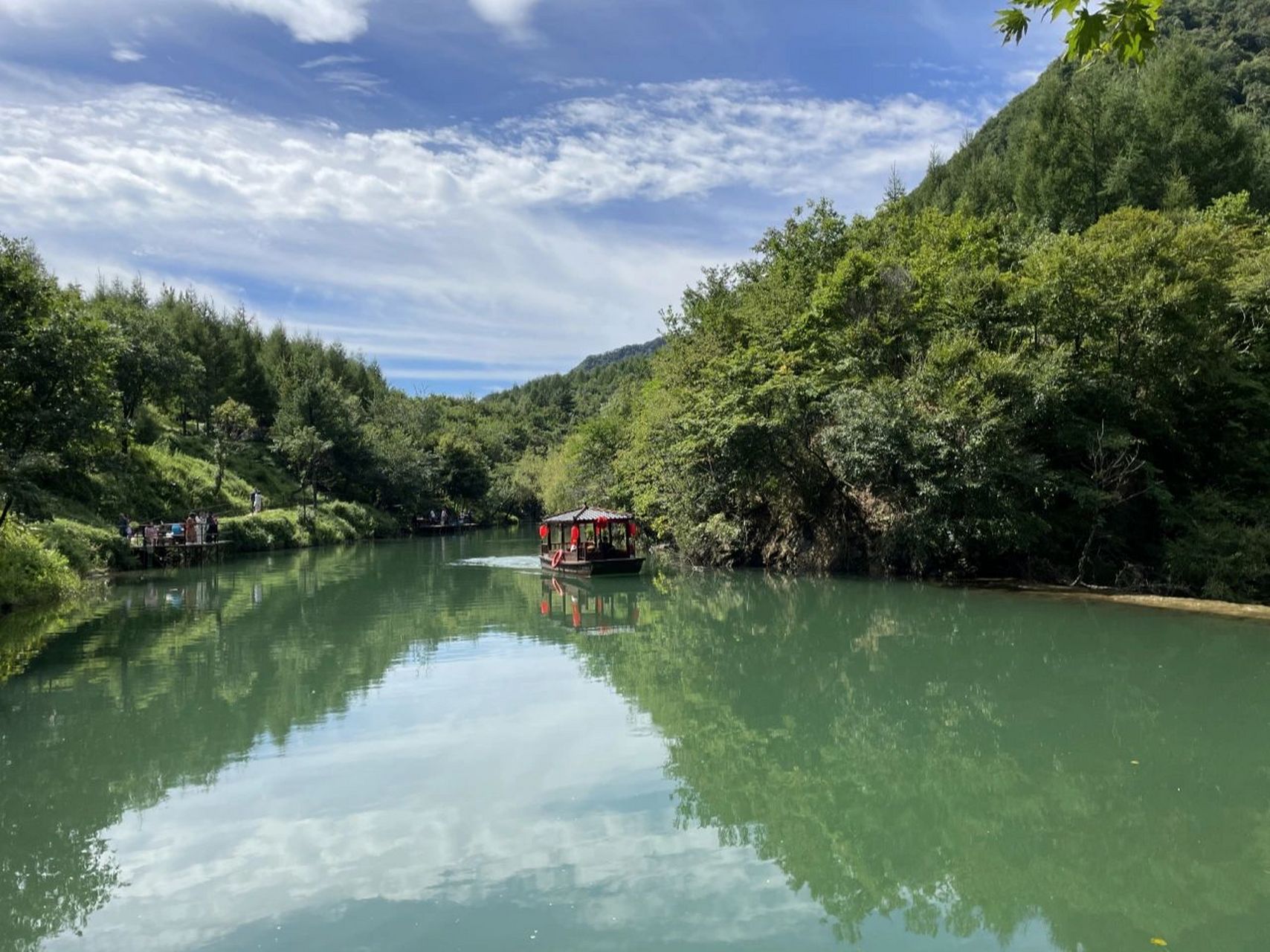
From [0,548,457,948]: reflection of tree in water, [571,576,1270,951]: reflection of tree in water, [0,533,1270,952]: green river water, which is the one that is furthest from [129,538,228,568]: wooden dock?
[571,576,1270,951]: reflection of tree in water

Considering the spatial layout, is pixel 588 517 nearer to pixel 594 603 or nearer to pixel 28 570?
pixel 594 603

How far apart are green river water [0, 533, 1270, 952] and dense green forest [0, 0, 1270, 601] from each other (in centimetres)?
548

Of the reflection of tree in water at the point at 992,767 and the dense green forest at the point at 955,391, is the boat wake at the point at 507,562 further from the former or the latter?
the reflection of tree in water at the point at 992,767

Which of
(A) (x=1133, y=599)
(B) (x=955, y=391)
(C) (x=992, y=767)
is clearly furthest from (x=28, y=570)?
(A) (x=1133, y=599)

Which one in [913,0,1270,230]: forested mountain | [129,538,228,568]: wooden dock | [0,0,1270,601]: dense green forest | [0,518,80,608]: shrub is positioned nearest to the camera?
[0,518,80,608]: shrub

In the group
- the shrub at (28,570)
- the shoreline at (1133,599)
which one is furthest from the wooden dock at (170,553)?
the shoreline at (1133,599)

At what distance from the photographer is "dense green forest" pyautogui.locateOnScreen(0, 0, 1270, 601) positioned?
17.9m

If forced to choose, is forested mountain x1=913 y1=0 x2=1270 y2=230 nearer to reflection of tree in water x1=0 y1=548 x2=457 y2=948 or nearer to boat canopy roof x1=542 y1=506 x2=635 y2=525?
boat canopy roof x1=542 y1=506 x2=635 y2=525

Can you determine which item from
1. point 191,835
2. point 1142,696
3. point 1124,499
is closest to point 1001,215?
point 1124,499

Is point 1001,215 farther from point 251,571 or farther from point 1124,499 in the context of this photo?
point 251,571

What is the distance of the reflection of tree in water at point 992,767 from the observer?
4.88m

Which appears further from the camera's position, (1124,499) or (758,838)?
(1124,499)

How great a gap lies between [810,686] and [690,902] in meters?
5.97

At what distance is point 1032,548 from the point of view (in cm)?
2009
